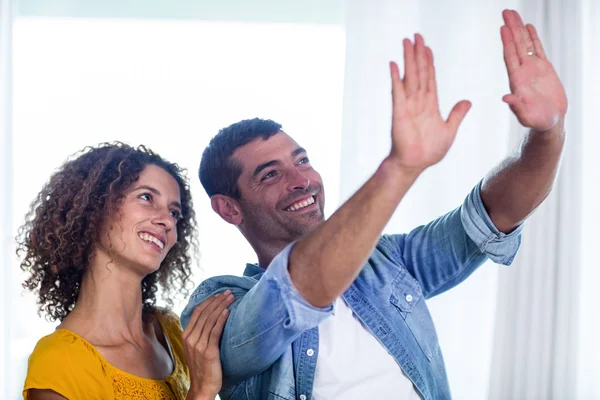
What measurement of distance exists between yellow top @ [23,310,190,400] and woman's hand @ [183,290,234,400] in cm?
19

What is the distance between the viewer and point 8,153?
2.86 metres

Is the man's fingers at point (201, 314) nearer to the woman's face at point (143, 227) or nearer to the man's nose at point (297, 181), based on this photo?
the woman's face at point (143, 227)

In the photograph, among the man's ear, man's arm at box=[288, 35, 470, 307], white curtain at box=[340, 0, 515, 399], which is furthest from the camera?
white curtain at box=[340, 0, 515, 399]

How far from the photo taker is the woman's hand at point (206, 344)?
140 centimetres

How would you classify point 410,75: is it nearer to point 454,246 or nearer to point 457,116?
point 457,116

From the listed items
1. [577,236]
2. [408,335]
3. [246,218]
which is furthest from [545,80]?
[577,236]

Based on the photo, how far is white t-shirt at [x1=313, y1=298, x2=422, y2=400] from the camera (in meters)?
1.46

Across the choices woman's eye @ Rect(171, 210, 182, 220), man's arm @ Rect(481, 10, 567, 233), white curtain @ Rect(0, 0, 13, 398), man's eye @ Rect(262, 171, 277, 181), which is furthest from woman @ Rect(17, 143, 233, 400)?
white curtain @ Rect(0, 0, 13, 398)

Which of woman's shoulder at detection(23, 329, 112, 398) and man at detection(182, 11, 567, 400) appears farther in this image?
woman's shoulder at detection(23, 329, 112, 398)

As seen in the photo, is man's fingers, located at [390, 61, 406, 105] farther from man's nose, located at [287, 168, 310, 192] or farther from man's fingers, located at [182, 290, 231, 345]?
man's nose, located at [287, 168, 310, 192]

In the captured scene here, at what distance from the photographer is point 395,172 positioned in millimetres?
1062

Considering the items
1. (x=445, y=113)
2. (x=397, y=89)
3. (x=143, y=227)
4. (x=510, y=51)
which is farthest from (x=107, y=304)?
(x=445, y=113)

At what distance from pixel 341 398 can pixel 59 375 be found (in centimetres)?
58

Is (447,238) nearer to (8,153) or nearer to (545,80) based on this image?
(545,80)
